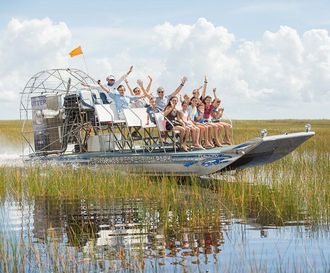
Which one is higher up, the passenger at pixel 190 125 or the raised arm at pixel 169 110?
the raised arm at pixel 169 110

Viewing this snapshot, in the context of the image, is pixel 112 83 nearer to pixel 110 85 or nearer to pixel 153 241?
pixel 110 85

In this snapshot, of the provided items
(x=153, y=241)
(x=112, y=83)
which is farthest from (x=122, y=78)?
(x=153, y=241)

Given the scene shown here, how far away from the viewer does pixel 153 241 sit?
32.8 ft

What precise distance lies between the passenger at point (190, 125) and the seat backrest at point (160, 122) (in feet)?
1.73

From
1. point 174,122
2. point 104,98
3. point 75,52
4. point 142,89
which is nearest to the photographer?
point 174,122

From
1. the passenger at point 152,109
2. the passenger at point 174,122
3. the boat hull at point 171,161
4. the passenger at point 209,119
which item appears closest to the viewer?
the boat hull at point 171,161

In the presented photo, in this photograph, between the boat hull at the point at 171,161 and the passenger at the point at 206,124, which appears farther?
the passenger at the point at 206,124

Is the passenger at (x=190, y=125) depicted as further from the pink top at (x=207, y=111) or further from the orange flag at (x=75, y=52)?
the orange flag at (x=75, y=52)

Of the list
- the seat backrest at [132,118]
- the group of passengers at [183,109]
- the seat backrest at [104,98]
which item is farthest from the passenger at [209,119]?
the seat backrest at [104,98]

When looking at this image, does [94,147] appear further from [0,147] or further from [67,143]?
[0,147]

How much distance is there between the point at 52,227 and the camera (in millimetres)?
11602

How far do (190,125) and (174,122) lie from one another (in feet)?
1.60

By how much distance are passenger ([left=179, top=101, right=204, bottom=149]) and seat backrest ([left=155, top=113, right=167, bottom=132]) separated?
53 cm

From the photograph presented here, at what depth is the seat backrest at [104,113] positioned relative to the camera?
20.1m
